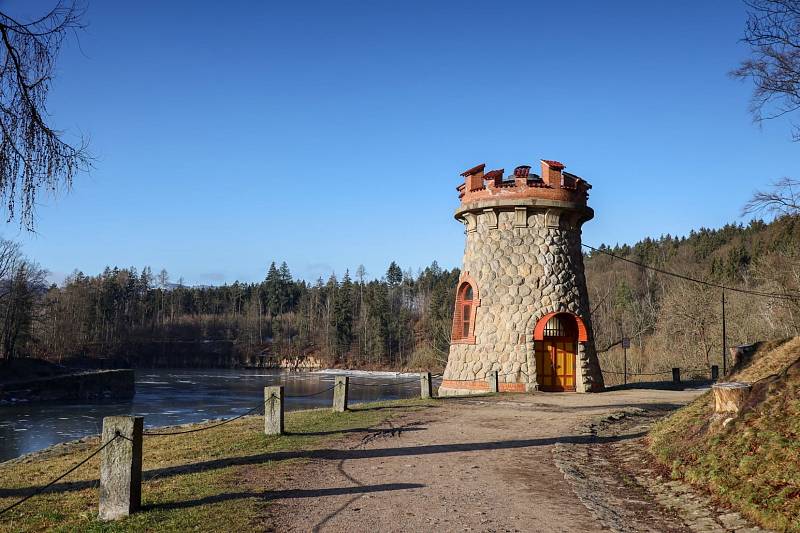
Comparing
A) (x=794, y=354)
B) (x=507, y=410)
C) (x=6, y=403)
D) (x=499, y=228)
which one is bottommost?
(x=6, y=403)

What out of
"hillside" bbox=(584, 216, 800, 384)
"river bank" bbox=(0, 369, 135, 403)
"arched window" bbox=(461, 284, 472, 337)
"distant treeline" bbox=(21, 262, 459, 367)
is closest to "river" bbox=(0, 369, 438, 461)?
"river bank" bbox=(0, 369, 135, 403)

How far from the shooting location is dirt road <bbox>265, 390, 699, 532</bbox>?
638 centimetres

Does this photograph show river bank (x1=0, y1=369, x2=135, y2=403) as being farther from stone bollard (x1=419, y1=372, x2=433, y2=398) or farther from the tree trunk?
the tree trunk

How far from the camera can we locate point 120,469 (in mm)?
6566

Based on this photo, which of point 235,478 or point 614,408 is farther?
point 614,408

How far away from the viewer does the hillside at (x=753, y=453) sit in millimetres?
6207

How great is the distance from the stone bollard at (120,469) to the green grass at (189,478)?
0.52 feet

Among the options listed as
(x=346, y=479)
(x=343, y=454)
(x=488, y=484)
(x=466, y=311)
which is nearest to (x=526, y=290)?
(x=466, y=311)

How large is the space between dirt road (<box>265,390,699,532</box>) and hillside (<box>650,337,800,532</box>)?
2.76 ft

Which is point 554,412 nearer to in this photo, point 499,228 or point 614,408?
point 614,408

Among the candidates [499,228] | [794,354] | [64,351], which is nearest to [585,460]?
[794,354]

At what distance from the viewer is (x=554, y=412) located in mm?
15453

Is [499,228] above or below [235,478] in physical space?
above

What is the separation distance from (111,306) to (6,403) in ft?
228
